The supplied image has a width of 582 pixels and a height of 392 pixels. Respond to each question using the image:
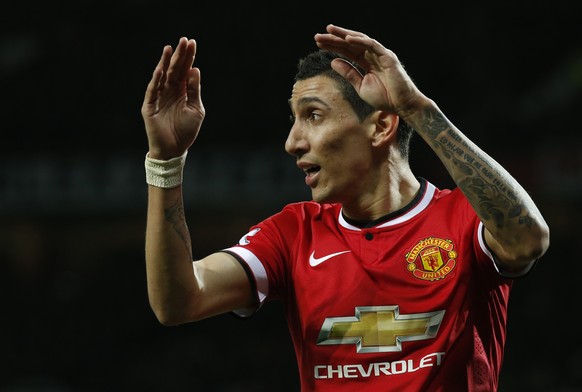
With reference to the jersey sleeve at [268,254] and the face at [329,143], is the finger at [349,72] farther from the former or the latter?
the jersey sleeve at [268,254]

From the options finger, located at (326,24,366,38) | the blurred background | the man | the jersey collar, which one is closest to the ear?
the man

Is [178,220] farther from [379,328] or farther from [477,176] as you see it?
[477,176]

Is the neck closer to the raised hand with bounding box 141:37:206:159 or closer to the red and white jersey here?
the red and white jersey

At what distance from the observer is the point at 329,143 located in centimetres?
317

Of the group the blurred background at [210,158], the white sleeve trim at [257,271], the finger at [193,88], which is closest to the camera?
the finger at [193,88]

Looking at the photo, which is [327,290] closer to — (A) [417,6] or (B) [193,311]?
(B) [193,311]

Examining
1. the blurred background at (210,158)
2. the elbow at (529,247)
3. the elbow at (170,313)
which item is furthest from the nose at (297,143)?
the blurred background at (210,158)

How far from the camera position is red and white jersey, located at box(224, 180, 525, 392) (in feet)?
9.71

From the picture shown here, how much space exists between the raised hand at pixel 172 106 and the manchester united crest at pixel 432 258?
2.58 ft

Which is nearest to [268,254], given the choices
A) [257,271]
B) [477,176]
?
[257,271]

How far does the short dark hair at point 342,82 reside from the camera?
3227mm

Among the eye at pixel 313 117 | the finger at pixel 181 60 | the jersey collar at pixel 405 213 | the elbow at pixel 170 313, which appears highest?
the finger at pixel 181 60

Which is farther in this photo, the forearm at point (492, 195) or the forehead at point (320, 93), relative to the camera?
the forehead at point (320, 93)

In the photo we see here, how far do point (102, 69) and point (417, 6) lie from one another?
17.6 feet
